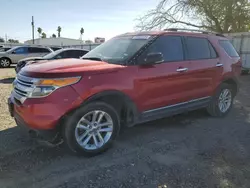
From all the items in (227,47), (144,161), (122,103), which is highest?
(227,47)

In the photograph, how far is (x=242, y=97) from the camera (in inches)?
327

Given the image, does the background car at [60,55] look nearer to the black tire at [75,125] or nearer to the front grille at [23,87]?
the front grille at [23,87]

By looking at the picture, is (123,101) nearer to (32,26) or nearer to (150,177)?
(150,177)

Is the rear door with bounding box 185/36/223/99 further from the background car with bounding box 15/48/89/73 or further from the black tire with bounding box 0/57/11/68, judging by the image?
the black tire with bounding box 0/57/11/68

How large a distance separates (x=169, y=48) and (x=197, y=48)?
0.84m

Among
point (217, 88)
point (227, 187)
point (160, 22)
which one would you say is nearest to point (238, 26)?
point (160, 22)

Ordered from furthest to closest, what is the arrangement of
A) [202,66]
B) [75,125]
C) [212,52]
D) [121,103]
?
[212,52] < [202,66] < [121,103] < [75,125]

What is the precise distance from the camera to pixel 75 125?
3.42 m

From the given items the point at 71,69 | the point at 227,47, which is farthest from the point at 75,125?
the point at 227,47

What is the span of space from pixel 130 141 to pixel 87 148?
92cm

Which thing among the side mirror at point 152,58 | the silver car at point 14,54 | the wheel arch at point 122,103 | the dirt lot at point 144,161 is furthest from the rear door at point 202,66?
the silver car at point 14,54

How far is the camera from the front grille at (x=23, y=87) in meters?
3.37

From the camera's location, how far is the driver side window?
437cm

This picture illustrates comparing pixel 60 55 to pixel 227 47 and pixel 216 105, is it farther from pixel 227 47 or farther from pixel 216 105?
pixel 216 105
